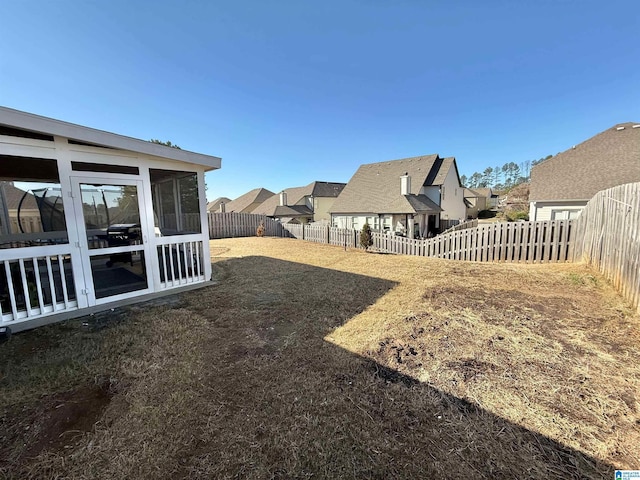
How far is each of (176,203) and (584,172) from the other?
61.9ft

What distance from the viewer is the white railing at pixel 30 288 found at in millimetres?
3783

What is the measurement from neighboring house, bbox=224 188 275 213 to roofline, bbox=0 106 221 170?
3454 cm

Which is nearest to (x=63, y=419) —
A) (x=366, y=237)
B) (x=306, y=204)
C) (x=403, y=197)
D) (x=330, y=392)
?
(x=330, y=392)

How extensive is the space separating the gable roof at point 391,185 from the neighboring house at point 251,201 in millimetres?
21133

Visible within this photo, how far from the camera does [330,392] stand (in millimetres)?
2512

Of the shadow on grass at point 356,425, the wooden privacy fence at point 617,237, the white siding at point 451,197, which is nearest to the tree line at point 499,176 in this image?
the white siding at point 451,197

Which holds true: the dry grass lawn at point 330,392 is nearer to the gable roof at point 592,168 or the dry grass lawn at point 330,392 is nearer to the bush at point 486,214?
the gable roof at point 592,168

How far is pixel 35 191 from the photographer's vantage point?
5.40 meters

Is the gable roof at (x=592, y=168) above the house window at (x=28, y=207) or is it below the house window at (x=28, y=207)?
above

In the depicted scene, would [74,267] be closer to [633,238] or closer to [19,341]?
[19,341]

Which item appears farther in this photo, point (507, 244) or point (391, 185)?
A: point (391, 185)

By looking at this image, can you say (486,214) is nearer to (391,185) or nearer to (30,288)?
(391,185)

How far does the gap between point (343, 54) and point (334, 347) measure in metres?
13.8

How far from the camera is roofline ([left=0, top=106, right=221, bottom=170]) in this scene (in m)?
3.47
